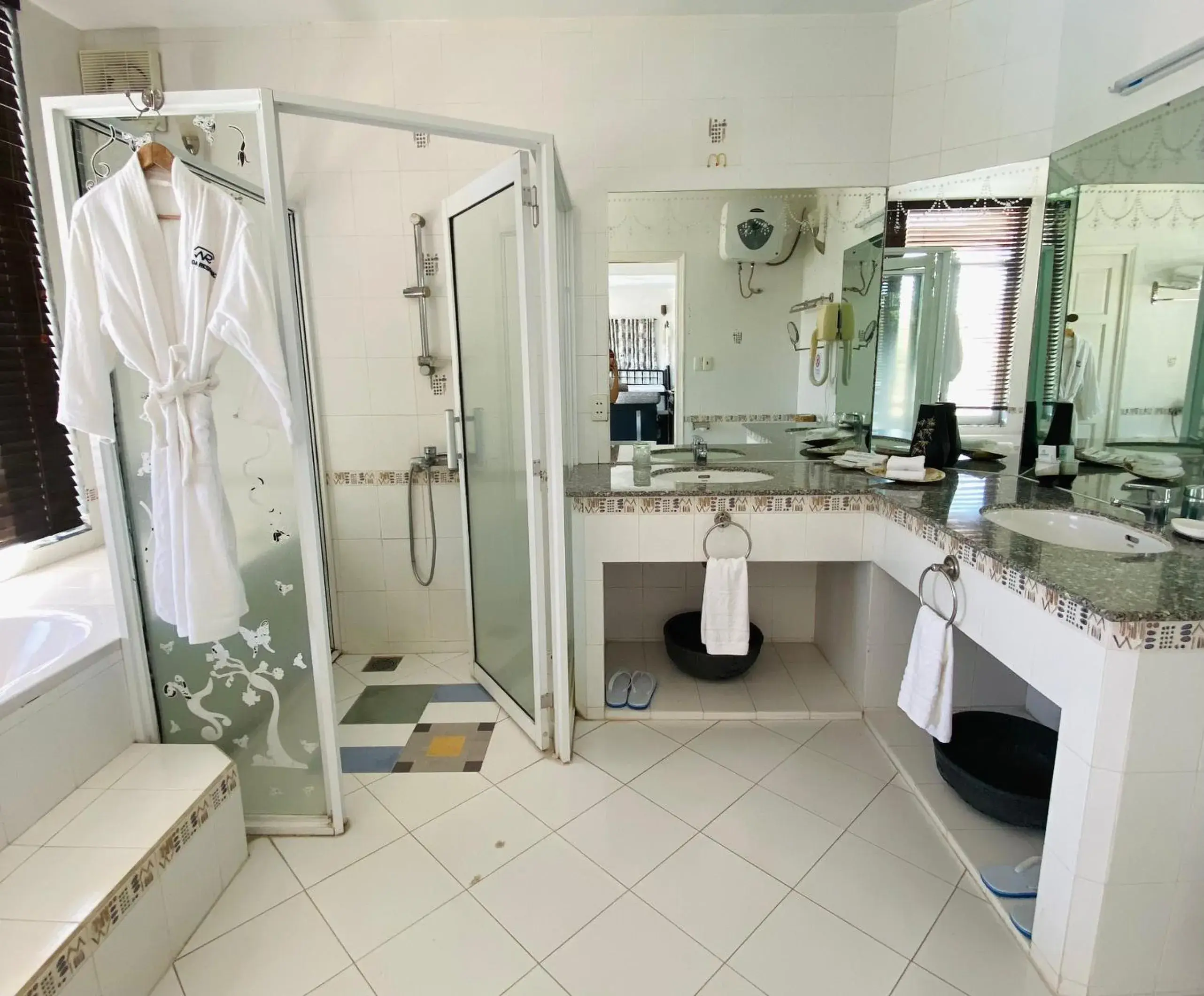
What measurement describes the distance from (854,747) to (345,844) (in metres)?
1.68

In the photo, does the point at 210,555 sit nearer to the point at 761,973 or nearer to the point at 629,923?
the point at 629,923

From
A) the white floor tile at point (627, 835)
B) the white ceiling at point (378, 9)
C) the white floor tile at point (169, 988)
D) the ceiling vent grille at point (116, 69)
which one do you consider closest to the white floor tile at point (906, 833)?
the white floor tile at point (627, 835)

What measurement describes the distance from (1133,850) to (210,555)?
2069mm

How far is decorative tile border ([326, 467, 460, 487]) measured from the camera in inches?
110

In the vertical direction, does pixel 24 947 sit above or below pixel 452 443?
below

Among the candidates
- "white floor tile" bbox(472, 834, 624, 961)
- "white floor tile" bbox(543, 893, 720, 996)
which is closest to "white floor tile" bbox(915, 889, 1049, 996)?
"white floor tile" bbox(543, 893, 720, 996)

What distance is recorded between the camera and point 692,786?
2012 mm

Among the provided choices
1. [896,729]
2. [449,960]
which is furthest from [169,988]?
[896,729]

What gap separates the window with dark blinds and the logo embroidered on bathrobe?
4.43ft

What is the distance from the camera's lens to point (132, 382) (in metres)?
1.58

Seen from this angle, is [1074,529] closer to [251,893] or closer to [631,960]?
[631,960]

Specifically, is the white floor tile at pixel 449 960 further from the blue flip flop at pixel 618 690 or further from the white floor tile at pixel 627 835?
the blue flip flop at pixel 618 690

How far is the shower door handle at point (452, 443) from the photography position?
8.05 ft

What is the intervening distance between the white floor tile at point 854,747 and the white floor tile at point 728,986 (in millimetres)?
912
